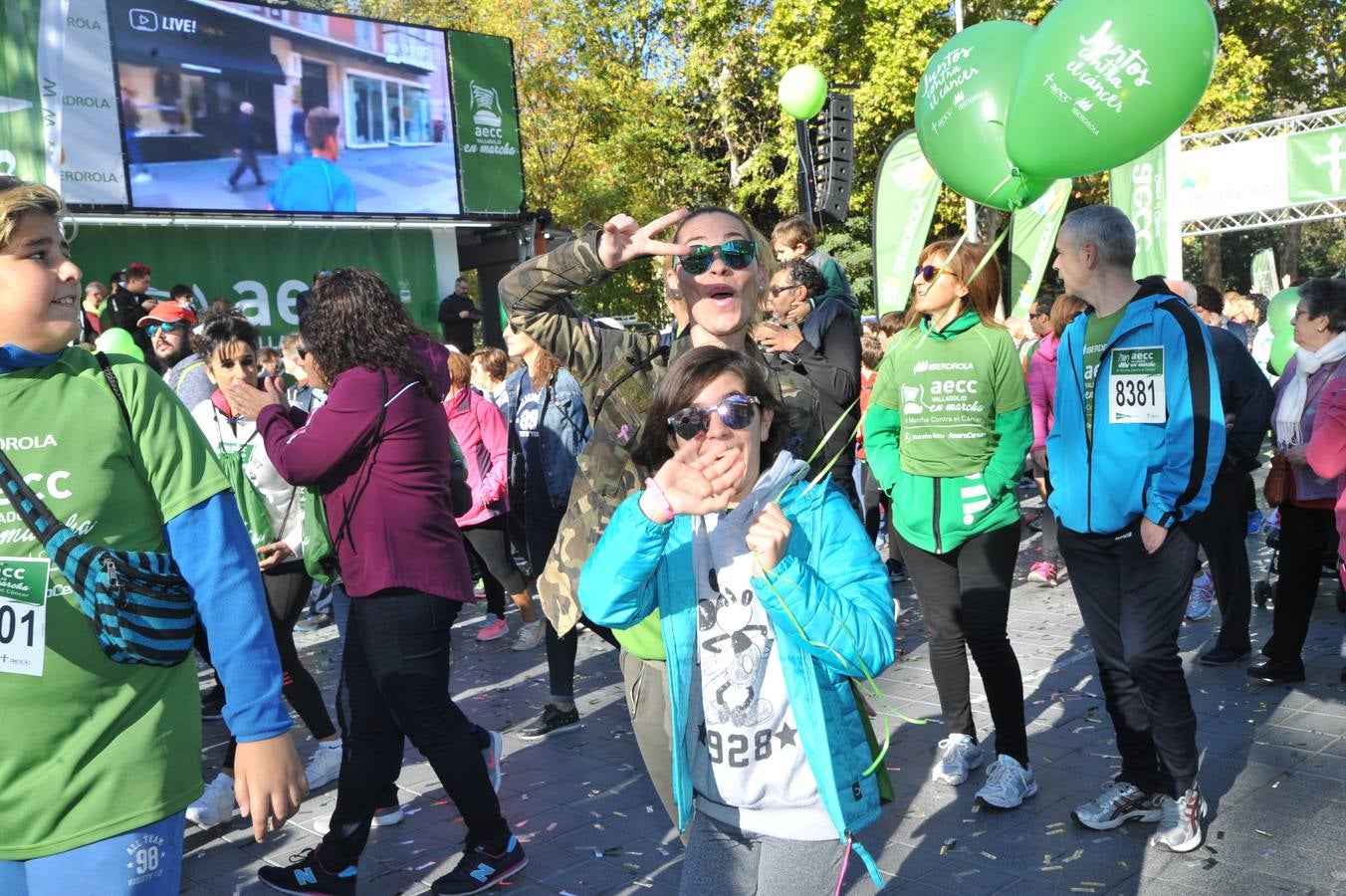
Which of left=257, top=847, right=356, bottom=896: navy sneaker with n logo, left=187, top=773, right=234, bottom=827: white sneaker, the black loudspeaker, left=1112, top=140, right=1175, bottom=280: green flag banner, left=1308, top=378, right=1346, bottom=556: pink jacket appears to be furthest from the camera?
the black loudspeaker

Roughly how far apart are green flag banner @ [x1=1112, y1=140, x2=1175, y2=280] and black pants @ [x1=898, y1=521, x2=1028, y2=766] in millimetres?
9294

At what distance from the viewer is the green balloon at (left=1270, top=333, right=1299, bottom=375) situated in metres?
8.27

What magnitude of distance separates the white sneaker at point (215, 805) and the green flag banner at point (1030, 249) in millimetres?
7165

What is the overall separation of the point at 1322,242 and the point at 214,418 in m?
55.9

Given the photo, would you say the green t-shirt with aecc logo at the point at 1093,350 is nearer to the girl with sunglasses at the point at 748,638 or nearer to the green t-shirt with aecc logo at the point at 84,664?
the girl with sunglasses at the point at 748,638

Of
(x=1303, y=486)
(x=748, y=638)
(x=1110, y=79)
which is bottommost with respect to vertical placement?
(x=1303, y=486)

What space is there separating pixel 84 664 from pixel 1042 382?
7044 millimetres

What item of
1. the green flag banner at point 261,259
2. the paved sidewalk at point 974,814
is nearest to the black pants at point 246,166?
the green flag banner at point 261,259

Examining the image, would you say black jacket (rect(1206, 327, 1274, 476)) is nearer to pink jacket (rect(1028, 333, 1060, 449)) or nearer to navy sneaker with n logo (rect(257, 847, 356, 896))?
pink jacket (rect(1028, 333, 1060, 449))

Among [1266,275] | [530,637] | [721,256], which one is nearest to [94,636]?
[721,256]

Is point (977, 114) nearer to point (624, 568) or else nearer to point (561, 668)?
point (624, 568)

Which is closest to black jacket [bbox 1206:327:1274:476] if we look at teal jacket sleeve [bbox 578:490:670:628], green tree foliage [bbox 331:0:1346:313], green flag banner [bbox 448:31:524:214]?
teal jacket sleeve [bbox 578:490:670:628]

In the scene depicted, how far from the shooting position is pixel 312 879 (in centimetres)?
398

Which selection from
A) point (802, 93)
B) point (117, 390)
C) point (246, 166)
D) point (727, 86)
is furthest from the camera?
point (727, 86)
